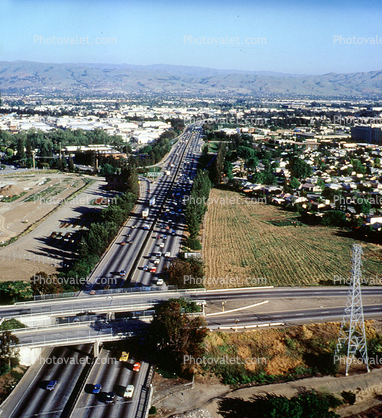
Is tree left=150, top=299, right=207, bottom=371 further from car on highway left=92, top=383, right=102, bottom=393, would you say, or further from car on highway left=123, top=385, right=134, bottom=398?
car on highway left=92, top=383, right=102, bottom=393

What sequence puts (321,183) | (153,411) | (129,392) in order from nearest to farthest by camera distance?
(153,411)
(129,392)
(321,183)

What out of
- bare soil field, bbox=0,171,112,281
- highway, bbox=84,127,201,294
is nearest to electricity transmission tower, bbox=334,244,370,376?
highway, bbox=84,127,201,294

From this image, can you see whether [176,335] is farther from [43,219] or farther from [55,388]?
[43,219]

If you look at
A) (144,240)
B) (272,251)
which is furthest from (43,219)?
(272,251)

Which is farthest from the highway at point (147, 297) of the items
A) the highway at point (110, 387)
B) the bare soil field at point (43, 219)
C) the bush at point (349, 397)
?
the bush at point (349, 397)

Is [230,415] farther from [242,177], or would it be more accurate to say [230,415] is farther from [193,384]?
[242,177]

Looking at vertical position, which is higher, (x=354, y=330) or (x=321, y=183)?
(x=321, y=183)

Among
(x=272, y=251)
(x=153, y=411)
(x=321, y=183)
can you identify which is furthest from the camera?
(x=321, y=183)
